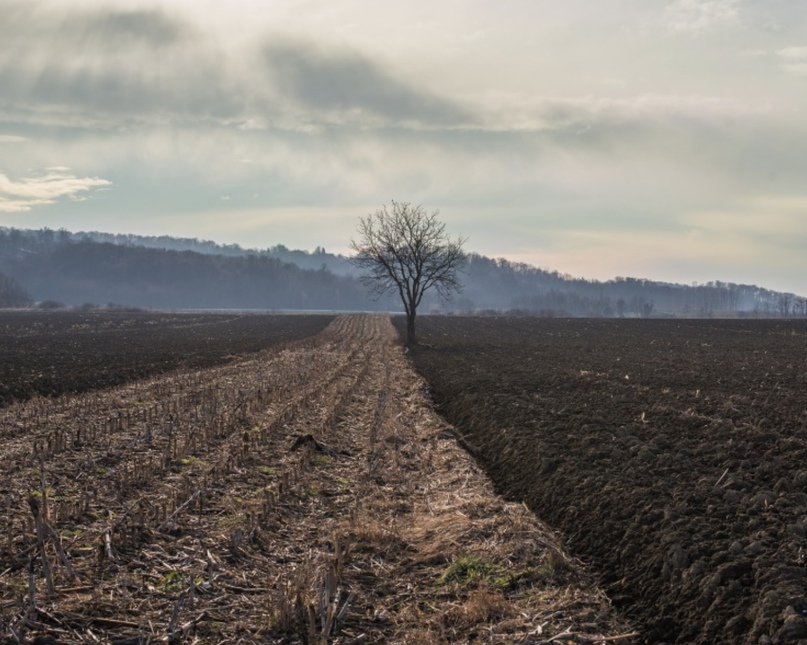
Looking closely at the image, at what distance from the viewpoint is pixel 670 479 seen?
419 inches

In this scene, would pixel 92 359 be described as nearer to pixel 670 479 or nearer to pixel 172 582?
pixel 172 582

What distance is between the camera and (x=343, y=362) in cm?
3366

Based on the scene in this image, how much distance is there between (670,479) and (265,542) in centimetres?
604

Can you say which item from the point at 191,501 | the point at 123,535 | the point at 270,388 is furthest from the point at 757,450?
the point at 270,388

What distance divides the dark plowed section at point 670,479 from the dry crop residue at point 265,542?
0.66 meters

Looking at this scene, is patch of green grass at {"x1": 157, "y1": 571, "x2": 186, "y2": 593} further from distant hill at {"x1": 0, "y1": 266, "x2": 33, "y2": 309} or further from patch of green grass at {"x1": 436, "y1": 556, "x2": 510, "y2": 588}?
distant hill at {"x1": 0, "y1": 266, "x2": 33, "y2": 309}

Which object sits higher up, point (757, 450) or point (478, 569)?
point (757, 450)

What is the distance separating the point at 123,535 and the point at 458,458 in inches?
287

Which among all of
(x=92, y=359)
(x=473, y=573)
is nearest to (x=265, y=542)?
(x=473, y=573)

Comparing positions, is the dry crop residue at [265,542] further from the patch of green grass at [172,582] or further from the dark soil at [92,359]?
the dark soil at [92,359]

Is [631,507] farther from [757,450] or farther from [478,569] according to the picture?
[757,450]

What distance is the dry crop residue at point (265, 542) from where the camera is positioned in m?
6.76

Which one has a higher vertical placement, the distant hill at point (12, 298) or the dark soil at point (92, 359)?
the distant hill at point (12, 298)

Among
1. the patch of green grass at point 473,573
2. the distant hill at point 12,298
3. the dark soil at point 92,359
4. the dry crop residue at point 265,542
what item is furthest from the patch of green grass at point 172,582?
the distant hill at point 12,298
